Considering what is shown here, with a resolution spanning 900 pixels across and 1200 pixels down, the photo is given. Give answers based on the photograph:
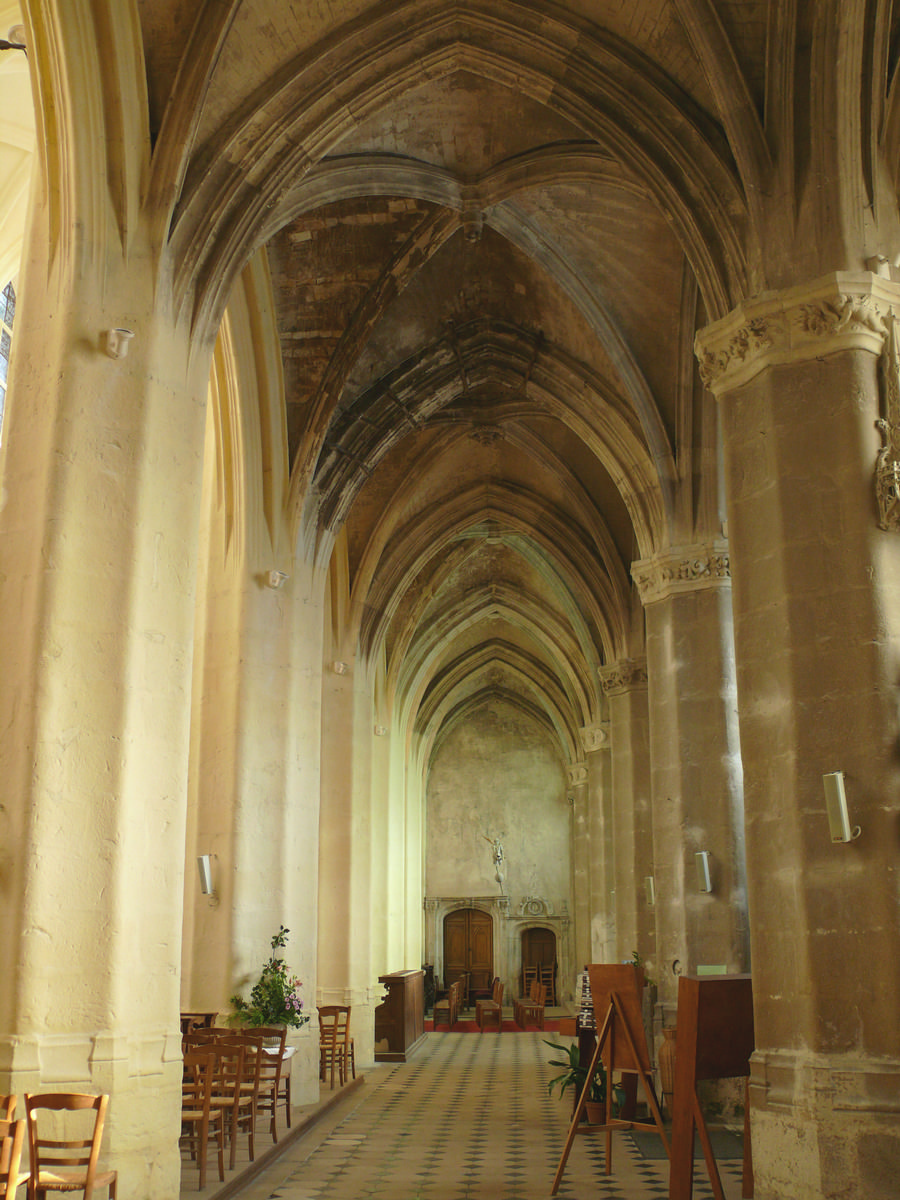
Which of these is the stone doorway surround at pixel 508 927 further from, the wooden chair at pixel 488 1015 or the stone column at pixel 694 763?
the stone column at pixel 694 763

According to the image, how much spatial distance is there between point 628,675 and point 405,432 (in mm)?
5687

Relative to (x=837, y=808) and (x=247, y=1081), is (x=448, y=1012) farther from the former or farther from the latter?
(x=837, y=808)

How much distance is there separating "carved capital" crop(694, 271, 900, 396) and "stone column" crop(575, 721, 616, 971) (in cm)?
1481

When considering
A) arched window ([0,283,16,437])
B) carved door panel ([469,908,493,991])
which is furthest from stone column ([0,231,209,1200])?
carved door panel ([469,908,493,991])

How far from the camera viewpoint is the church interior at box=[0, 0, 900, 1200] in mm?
6770

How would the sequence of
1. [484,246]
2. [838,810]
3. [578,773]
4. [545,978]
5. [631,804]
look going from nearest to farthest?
1. [838,810]
2. [484,246]
3. [631,804]
4. [578,773]
5. [545,978]

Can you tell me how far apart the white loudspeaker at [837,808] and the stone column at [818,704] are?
0.57ft

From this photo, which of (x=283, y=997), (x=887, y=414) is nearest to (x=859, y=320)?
(x=887, y=414)

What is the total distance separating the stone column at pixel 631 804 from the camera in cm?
1602

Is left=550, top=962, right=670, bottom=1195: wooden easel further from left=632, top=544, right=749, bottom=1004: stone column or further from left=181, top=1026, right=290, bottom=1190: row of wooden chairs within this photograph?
left=632, top=544, right=749, bottom=1004: stone column

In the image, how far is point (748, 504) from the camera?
7.68 metres

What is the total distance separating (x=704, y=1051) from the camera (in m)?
6.33

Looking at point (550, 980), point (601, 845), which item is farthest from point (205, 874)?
point (550, 980)

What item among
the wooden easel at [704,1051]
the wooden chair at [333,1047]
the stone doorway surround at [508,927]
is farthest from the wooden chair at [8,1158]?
the stone doorway surround at [508,927]
